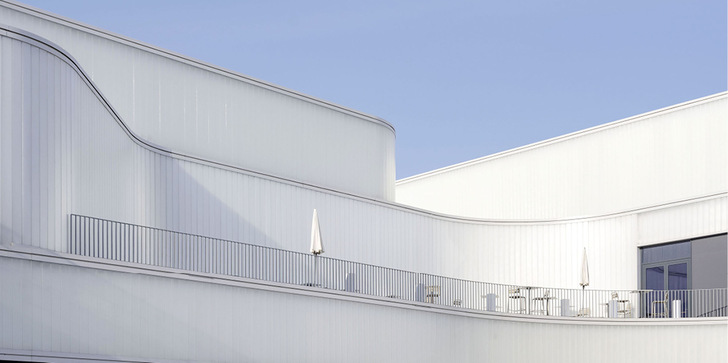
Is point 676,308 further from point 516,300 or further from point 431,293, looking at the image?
point 431,293

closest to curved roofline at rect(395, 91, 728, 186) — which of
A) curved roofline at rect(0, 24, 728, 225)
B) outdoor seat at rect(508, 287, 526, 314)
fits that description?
curved roofline at rect(0, 24, 728, 225)

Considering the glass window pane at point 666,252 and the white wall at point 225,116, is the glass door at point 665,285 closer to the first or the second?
the glass window pane at point 666,252

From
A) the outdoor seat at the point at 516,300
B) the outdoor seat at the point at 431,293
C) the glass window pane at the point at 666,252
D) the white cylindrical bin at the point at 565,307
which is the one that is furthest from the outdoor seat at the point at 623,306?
the outdoor seat at the point at 431,293

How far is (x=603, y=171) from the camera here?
5528cm

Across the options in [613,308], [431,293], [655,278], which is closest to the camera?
[431,293]

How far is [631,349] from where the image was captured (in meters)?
42.3

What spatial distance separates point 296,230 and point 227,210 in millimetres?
3831

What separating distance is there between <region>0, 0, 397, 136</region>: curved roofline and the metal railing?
9093 millimetres

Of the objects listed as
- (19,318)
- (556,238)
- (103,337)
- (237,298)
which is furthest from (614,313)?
(19,318)

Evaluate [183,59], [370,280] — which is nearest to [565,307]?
[370,280]

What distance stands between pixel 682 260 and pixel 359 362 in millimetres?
16238

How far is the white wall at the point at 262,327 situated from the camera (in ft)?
85.3

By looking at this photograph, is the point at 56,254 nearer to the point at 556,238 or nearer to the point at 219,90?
the point at 219,90

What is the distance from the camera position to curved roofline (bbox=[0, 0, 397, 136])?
38469 mm
